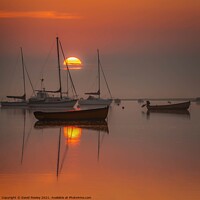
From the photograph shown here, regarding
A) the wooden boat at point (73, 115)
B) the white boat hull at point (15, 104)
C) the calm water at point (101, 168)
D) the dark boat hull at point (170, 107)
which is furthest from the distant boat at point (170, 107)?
the calm water at point (101, 168)

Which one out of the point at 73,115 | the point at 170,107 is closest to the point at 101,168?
the point at 73,115

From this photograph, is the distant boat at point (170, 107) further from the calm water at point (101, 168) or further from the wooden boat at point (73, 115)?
the calm water at point (101, 168)

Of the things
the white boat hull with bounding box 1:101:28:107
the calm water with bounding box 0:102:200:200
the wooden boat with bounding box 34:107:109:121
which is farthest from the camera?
the white boat hull with bounding box 1:101:28:107

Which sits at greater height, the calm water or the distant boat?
the distant boat

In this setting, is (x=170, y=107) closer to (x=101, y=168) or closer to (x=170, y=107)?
(x=170, y=107)

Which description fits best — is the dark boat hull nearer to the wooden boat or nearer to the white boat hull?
the white boat hull

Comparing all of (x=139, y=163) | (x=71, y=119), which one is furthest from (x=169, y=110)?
(x=139, y=163)

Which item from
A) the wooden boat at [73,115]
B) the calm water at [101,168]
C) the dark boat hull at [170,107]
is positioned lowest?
the calm water at [101,168]

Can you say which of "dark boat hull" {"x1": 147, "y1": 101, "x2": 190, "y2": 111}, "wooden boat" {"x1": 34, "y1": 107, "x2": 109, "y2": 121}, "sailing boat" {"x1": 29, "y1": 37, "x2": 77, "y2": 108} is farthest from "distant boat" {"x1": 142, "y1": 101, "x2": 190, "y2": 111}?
"wooden boat" {"x1": 34, "y1": 107, "x2": 109, "y2": 121}

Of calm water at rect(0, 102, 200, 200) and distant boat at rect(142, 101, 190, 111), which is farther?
distant boat at rect(142, 101, 190, 111)

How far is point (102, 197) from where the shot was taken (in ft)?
31.9

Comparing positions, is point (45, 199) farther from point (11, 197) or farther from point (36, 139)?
point (36, 139)

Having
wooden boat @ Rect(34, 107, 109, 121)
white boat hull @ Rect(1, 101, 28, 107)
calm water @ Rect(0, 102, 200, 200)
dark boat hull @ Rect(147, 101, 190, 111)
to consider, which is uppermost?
white boat hull @ Rect(1, 101, 28, 107)

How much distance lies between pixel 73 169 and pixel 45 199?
3.57 m
